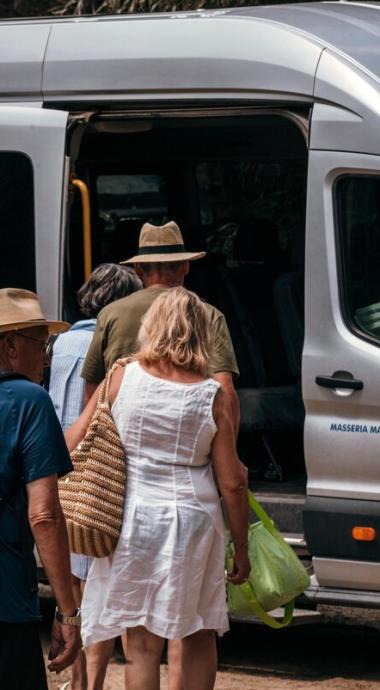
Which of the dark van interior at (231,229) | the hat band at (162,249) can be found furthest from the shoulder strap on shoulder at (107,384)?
the dark van interior at (231,229)

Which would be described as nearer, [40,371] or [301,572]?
[40,371]

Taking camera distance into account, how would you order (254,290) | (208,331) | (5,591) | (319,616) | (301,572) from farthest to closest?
(254,290), (319,616), (301,572), (208,331), (5,591)

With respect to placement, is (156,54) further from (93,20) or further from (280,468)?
(280,468)

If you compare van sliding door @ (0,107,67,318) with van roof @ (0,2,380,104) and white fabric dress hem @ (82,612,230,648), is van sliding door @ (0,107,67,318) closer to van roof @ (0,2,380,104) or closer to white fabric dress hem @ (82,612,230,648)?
van roof @ (0,2,380,104)

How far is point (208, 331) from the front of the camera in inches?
190

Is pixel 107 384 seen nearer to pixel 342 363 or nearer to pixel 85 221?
pixel 342 363

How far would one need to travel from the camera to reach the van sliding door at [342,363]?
609 centimetres

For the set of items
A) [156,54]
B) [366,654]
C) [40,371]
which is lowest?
[366,654]

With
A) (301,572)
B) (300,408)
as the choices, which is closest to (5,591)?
(301,572)

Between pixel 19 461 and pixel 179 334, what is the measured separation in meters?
1.02

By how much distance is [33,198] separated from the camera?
6750 millimetres

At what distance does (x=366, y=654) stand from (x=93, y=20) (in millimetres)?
3117

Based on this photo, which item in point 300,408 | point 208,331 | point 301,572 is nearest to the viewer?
point 208,331

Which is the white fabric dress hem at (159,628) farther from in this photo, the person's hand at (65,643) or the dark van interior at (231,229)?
the dark van interior at (231,229)
